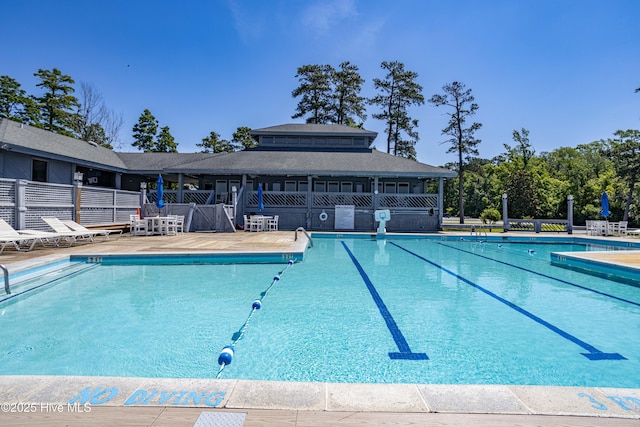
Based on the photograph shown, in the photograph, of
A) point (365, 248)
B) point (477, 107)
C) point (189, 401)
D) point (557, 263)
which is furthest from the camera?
point (477, 107)

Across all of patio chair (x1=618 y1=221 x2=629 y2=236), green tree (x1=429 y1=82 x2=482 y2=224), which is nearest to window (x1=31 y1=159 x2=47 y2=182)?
green tree (x1=429 y1=82 x2=482 y2=224)

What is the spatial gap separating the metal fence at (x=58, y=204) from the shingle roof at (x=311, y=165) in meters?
3.47

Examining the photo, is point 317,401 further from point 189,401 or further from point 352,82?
point 352,82

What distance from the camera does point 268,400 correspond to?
226cm

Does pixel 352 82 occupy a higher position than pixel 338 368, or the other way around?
pixel 352 82

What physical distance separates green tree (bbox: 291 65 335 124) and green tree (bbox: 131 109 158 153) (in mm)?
14943

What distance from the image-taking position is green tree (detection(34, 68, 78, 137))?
31.4 m

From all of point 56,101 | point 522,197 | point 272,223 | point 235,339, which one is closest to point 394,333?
point 235,339

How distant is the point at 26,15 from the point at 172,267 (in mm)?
21017

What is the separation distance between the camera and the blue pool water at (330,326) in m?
3.56

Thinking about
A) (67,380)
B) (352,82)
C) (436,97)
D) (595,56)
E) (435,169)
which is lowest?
(67,380)

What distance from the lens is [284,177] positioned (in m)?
22.1

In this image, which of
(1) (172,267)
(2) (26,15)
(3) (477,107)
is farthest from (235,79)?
(3) (477,107)

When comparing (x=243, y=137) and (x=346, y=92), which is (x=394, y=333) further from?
(x=243, y=137)
